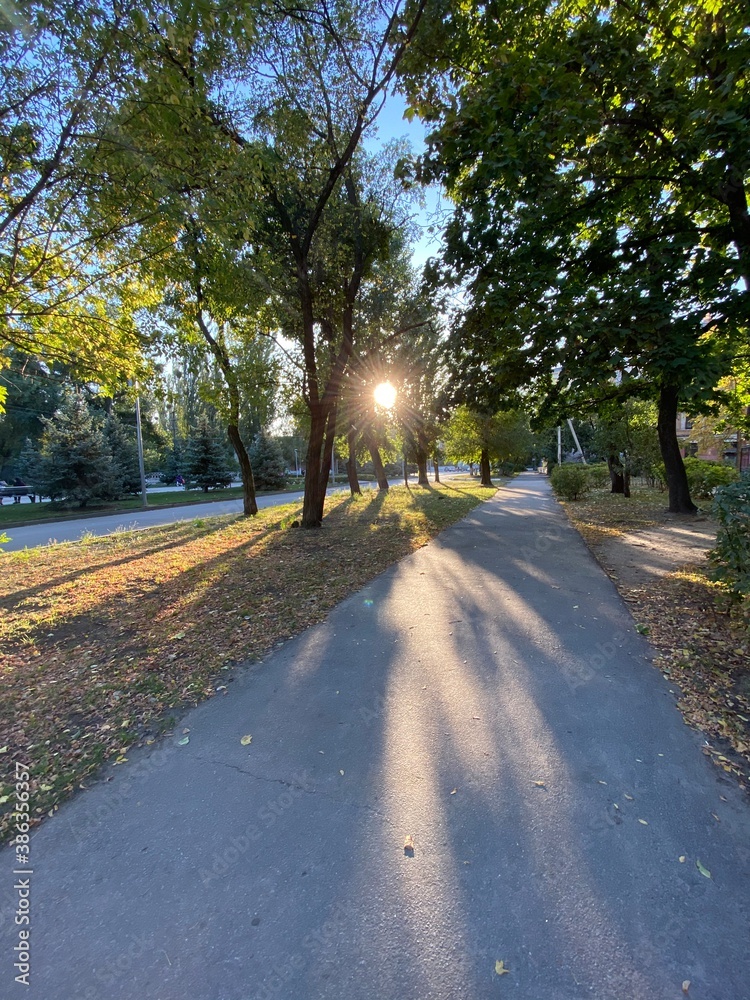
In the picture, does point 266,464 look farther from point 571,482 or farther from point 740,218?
point 740,218

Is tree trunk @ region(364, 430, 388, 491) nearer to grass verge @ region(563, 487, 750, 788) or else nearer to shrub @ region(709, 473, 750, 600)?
grass verge @ region(563, 487, 750, 788)

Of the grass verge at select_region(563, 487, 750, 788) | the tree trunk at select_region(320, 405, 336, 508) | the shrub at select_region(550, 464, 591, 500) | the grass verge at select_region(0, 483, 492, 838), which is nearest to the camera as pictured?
the grass verge at select_region(563, 487, 750, 788)

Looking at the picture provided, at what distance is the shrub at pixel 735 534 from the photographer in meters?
3.56

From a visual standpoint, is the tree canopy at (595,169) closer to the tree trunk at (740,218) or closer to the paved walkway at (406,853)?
the tree trunk at (740,218)

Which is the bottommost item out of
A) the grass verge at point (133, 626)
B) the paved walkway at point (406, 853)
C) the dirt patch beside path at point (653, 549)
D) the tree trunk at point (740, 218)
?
the paved walkway at point (406, 853)

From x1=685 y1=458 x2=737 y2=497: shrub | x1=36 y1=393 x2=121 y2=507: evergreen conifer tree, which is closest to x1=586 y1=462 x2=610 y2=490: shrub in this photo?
x1=685 y1=458 x2=737 y2=497: shrub

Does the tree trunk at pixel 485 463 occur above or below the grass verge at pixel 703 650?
above

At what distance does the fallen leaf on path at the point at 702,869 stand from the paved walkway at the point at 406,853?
11 mm

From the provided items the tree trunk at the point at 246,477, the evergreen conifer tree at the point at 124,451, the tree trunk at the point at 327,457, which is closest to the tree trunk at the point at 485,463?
the tree trunk at the point at 246,477

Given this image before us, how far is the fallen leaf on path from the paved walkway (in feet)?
0.04

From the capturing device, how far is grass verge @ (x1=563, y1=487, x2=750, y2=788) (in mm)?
2596

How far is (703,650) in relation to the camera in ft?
11.9

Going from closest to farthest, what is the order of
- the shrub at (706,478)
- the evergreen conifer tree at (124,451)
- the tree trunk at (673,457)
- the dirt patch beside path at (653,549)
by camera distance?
the dirt patch beside path at (653,549) < the tree trunk at (673,457) < the shrub at (706,478) < the evergreen conifer tree at (124,451)

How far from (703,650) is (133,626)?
5.44 m
